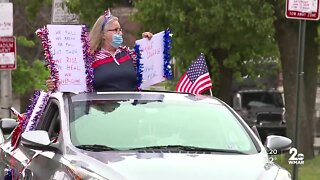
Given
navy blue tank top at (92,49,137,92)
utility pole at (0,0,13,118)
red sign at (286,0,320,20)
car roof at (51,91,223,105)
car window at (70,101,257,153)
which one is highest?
red sign at (286,0,320,20)

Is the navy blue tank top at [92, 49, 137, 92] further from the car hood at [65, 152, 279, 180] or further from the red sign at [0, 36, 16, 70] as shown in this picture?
the red sign at [0, 36, 16, 70]

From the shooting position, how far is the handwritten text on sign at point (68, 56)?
748 centimetres

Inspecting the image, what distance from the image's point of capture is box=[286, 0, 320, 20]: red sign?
32.0 ft

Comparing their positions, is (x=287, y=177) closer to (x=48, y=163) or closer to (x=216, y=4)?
(x=48, y=163)

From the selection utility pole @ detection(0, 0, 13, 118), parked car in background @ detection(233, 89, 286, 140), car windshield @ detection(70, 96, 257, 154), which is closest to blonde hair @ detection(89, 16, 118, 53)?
car windshield @ detection(70, 96, 257, 154)

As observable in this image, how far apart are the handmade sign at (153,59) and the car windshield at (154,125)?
1495 millimetres

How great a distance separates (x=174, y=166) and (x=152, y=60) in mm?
2889

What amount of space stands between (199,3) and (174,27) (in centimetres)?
124

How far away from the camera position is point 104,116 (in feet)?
21.4

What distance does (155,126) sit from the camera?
6.42 meters

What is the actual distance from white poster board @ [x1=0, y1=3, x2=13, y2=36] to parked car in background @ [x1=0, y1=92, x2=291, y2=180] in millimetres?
9185

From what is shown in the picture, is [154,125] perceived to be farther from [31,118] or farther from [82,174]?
[31,118]

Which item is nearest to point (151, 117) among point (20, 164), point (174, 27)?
point (20, 164)

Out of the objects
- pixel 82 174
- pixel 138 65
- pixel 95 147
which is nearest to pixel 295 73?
pixel 138 65
